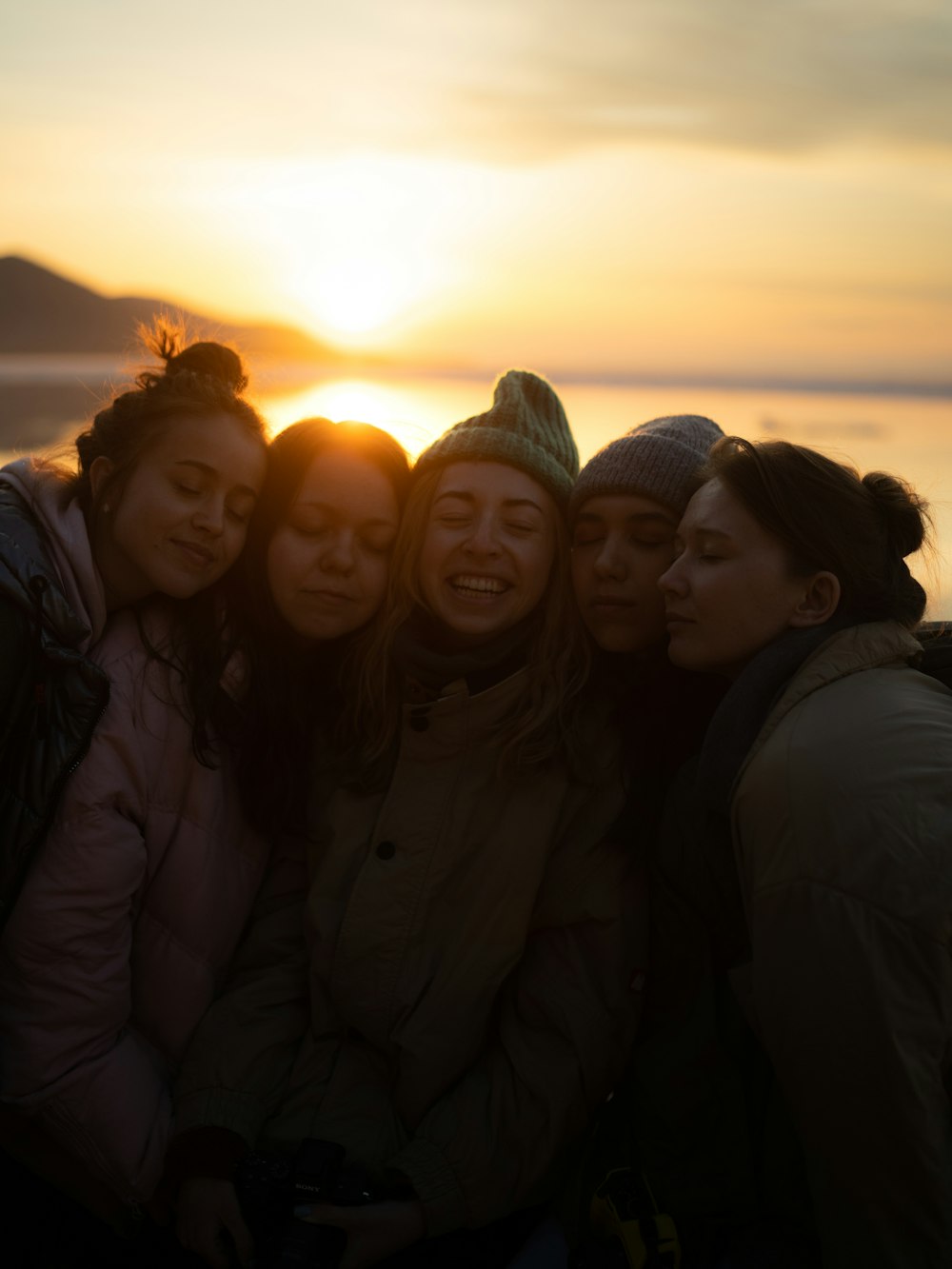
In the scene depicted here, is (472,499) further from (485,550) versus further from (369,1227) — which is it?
(369,1227)

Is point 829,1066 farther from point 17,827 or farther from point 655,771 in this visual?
point 17,827

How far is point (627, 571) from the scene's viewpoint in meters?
2.85

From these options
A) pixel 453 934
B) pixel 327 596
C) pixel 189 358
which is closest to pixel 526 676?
pixel 327 596

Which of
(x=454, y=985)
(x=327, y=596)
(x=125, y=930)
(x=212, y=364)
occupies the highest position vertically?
(x=212, y=364)

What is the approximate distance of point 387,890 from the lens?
2.83 m

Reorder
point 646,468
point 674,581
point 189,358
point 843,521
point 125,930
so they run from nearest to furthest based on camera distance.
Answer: point 843,521 < point 674,581 < point 125,930 < point 646,468 < point 189,358

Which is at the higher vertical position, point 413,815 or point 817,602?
point 817,602

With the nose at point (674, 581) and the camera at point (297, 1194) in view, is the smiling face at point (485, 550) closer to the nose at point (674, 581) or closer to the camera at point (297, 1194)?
the nose at point (674, 581)

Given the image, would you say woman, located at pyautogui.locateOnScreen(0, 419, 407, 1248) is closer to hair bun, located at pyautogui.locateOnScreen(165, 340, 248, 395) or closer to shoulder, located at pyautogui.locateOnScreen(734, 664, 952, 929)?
hair bun, located at pyautogui.locateOnScreen(165, 340, 248, 395)

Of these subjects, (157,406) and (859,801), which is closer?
(859,801)

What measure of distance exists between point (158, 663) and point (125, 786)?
37 centimetres

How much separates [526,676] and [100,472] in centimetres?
139

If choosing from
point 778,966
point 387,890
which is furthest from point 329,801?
point 778,966

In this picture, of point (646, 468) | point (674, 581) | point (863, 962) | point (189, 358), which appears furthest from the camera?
point (189, 358)
